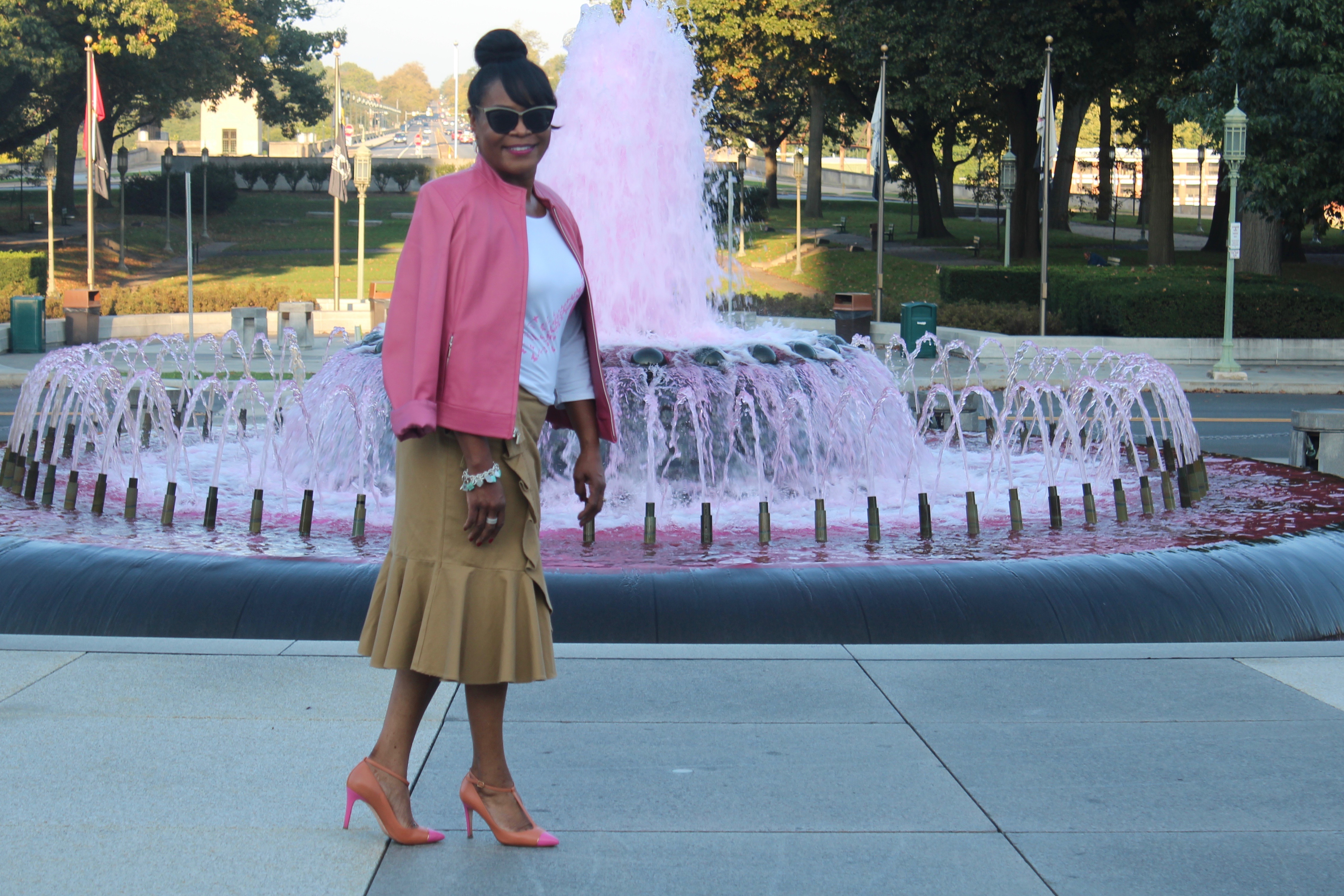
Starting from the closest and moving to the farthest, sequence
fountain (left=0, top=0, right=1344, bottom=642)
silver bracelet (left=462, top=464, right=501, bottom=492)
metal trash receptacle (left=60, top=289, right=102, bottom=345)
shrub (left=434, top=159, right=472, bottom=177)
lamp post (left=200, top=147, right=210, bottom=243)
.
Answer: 1. silver bracelet (left=462, top=464, right=501, bottom=492)
2. fountain (left=0, top=0, right=1344, bottom=642)
3. metal trash receptacle (left=60, top=289, right=102, bottom=345)
4. lamp post (left=200, top=147, right=210, bottom=243)
5. shrub (left=434, top=159, right=472, bottom=177)

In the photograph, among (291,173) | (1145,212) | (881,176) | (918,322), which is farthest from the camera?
(291,173)

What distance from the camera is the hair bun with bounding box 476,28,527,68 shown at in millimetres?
3705

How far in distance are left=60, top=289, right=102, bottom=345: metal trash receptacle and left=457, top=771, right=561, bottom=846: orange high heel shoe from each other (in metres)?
24.7

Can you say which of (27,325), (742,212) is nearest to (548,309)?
(27,325)

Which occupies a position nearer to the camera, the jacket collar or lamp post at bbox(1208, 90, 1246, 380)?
the jacket collar

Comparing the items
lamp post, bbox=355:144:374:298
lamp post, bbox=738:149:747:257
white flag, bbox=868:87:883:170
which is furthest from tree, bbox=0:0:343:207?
white flag, bbox=868:87:883:170

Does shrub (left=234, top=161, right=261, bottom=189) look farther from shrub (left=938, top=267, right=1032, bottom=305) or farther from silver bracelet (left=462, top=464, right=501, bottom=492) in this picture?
silver bracelet (left=462, top=464, right=501, bottom=492)

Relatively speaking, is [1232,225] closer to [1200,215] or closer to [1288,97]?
[1288,97]

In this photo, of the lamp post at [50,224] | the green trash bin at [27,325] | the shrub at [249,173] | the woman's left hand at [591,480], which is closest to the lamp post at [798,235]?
the lamp post at [50,224]

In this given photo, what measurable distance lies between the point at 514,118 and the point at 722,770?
200 centimetres

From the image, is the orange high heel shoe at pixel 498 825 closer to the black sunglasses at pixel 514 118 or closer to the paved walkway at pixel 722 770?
the paved walkway at pixel 722 770

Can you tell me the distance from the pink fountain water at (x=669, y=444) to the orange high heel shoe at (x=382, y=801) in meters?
3.93

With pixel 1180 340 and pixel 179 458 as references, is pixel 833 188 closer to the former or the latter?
pixel 1180 340

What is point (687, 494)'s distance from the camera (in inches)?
400
